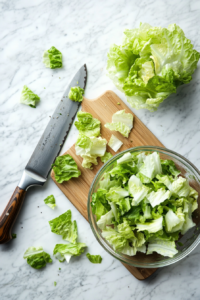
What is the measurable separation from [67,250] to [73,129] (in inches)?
47.3

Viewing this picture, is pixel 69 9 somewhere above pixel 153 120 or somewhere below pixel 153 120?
above

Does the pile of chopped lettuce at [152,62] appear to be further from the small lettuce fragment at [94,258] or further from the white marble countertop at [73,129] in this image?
the small lettuce fragment at [94,258]

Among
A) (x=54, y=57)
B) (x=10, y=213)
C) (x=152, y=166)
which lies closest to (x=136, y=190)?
(x=152, y=166)

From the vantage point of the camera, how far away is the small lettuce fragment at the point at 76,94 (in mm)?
2473

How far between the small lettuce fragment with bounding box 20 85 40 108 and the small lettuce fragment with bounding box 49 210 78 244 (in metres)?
1.18

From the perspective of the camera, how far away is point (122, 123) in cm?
240

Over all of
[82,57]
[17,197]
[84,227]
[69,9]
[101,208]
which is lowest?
[84,227]

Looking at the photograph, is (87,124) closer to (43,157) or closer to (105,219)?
(43,157)

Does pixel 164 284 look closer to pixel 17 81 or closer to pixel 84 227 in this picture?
pixel 84 227

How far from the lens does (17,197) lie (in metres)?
2.44

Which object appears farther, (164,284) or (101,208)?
(164,284)

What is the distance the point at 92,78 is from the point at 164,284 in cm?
219

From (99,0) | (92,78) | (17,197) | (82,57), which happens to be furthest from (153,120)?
(17,197)

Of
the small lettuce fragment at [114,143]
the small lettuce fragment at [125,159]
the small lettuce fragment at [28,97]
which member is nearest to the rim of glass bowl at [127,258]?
the small lettuce fragment at [125,159]
